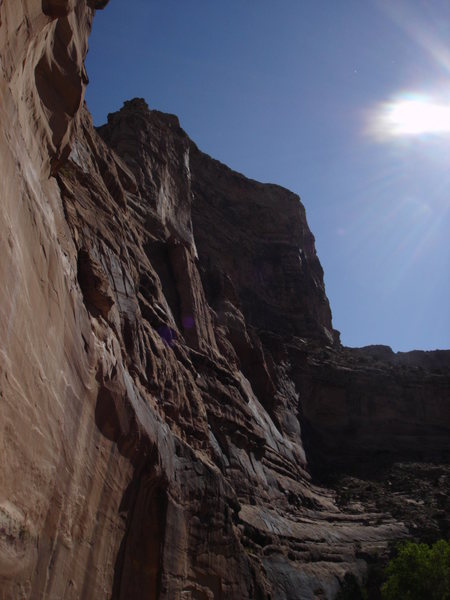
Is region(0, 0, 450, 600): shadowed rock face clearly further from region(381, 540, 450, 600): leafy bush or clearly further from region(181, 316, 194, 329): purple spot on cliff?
region(381, 540, 450, 600): leafy bush

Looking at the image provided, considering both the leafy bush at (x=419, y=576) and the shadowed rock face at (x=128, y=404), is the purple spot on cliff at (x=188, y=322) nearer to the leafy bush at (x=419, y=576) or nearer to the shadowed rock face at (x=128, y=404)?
the shadowed rock face at (x=128, y=404)

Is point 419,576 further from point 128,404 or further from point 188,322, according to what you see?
point 188,322

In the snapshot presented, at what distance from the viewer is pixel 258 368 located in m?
44.6

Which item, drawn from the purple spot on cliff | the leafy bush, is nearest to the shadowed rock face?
the purple spot on cliff

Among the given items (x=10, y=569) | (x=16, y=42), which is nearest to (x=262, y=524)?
(x=10, y=569)

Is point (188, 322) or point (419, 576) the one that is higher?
point (188, 322)

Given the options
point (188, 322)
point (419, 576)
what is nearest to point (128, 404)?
point (419, 576)

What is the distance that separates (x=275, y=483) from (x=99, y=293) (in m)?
20.6

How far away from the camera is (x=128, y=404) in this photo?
15047mm

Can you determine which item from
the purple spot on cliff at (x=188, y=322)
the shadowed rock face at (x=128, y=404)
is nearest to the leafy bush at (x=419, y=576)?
the shadowed rock face at (x=128, y=404)

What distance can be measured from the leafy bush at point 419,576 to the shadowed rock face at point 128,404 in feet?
10.6

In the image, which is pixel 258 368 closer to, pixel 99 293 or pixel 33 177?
pixel 99 293

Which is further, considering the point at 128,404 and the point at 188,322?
the point at 188,322

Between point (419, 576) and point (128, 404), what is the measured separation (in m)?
15.2
